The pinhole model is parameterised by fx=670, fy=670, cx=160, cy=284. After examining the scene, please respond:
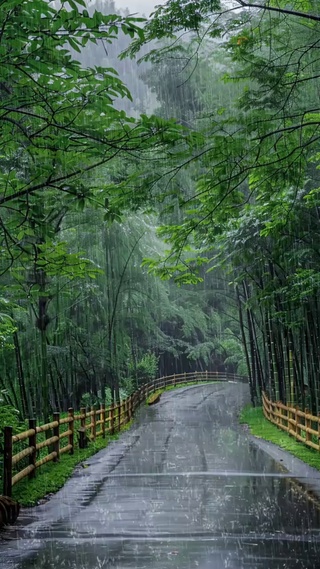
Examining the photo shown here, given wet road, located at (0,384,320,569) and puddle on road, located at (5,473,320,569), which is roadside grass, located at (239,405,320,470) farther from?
puddle on road, located at (5,473,320,569)

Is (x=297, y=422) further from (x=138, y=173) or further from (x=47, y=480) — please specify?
(x=138, y=173)

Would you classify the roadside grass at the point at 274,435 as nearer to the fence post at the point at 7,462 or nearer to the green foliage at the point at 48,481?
the green foliage at the point at 48,481

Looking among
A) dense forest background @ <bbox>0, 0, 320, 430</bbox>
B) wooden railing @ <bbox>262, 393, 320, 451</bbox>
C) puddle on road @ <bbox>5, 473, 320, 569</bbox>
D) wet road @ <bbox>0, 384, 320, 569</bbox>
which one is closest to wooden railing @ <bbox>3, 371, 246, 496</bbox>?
wet road @ <bbox>0, 384, 320, 569</bbox>

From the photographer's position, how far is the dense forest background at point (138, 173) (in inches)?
223

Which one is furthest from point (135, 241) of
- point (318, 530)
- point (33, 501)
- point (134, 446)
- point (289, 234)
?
point (318, 530)

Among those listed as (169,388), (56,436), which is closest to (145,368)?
(169,388)

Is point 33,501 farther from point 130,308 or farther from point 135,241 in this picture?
point 130,308

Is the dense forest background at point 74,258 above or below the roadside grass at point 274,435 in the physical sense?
above

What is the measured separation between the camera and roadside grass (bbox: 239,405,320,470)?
40.3 feet

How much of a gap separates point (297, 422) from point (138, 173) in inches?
394

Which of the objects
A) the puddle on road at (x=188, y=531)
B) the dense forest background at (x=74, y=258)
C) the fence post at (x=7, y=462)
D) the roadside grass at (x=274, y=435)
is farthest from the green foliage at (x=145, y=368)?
the fence post at (x=7, y=462)

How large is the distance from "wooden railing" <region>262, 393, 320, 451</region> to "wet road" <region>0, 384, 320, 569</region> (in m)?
1.06

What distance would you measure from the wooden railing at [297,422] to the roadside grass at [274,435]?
134mm

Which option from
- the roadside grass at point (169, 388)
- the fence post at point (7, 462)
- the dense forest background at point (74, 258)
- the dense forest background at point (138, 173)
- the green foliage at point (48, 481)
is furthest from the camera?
the roadside grass at point (169, 388)
